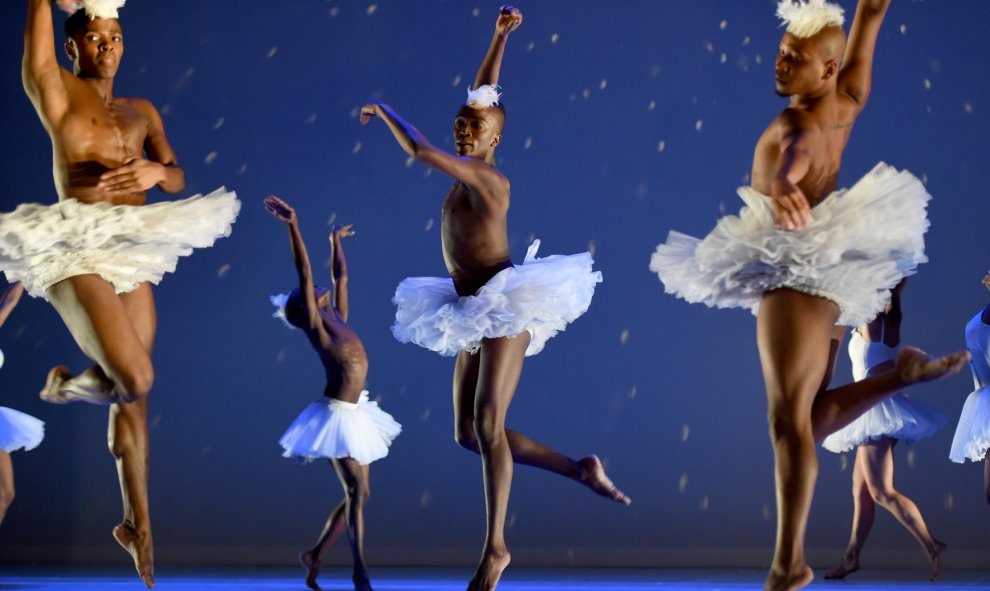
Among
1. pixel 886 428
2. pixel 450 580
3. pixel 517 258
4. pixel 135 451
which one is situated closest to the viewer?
pixel 135 451

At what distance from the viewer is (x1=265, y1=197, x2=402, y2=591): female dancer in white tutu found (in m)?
4.26

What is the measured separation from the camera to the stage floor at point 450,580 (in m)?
4.40

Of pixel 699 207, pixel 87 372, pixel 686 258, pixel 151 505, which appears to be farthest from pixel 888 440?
pixel 151 505

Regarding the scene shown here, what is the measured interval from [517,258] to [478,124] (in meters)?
2.04

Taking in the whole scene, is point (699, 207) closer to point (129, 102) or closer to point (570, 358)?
point (570, 358)

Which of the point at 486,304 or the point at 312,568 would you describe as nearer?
the point at 486,304

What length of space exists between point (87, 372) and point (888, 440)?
3.01 m

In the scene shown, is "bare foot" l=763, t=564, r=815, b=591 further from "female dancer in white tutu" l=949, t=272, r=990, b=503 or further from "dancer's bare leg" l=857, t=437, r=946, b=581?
"dancer's bare leg" l=857, t=437, r=946, b=581

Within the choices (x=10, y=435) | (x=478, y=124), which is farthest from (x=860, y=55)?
(x=10, y=435)

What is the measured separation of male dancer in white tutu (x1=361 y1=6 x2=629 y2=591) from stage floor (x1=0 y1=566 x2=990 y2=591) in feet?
3.73

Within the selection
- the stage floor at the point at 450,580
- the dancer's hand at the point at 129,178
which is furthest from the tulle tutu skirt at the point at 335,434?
the dancer's hand at the point at 129,178

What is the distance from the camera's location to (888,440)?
14.2ft

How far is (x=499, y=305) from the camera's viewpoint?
3281 mm

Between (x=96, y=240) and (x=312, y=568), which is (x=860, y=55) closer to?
(x=96, y=240)
